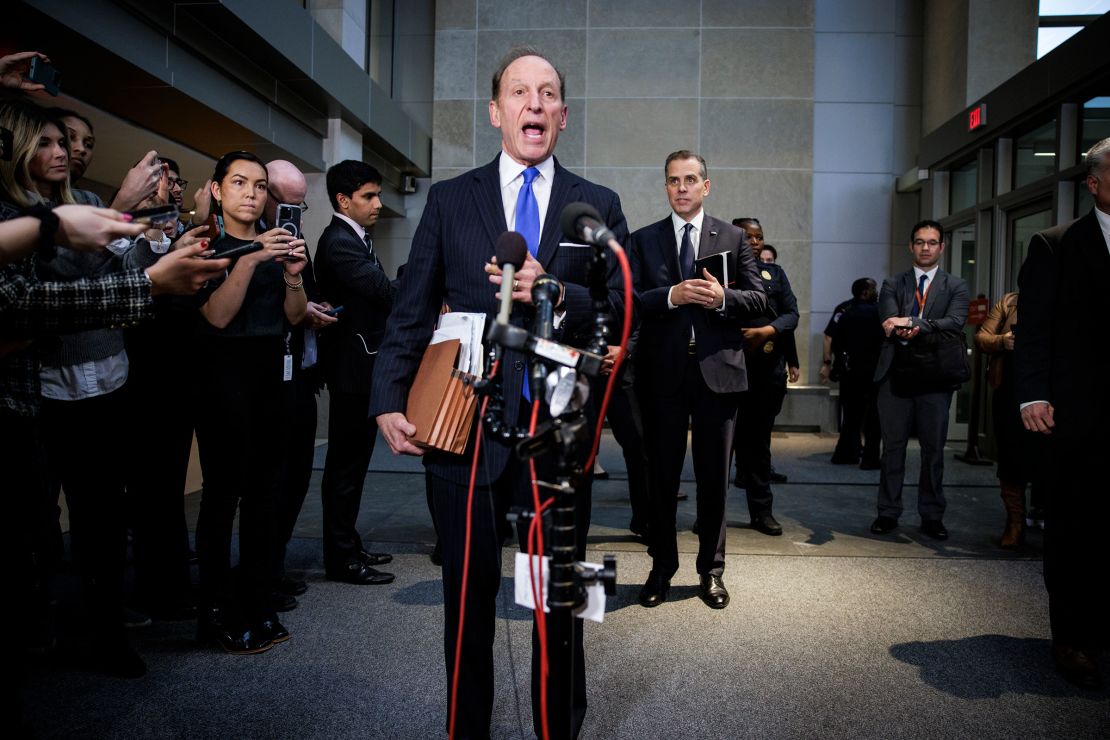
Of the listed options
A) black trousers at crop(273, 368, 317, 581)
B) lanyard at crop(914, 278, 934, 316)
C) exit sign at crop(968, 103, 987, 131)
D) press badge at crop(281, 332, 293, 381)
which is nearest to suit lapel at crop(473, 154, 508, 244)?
press badge at crop(281, 332, 293, 381)

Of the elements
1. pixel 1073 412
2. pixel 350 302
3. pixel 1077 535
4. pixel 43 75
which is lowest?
pixel 1077 535

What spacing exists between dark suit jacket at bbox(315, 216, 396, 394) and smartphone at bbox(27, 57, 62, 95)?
115 cm

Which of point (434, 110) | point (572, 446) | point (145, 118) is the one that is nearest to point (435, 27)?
Answer: point (434, 110)

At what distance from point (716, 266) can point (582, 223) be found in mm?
1885

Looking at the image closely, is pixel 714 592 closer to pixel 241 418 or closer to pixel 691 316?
pixel 691 316

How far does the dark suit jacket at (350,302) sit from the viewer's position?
3223 millimetres

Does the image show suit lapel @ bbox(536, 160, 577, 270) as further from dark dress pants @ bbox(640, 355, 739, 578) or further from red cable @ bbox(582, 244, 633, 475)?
dark dress pants @ bbox(640, 355, 739, 578)

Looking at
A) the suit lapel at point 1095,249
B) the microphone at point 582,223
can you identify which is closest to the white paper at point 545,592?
the microphone at point 582,223

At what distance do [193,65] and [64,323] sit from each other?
13.3 feet

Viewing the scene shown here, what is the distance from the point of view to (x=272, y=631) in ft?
8.66

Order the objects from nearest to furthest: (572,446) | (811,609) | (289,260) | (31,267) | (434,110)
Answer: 1. (572,446)
2. (31,267)
3. (289,260)
4. (811,609)
5. (434,110)

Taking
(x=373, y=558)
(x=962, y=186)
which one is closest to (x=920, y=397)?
(x=373, y=558)

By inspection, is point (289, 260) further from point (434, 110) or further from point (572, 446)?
point (434, 110)

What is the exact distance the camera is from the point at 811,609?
119 inches
